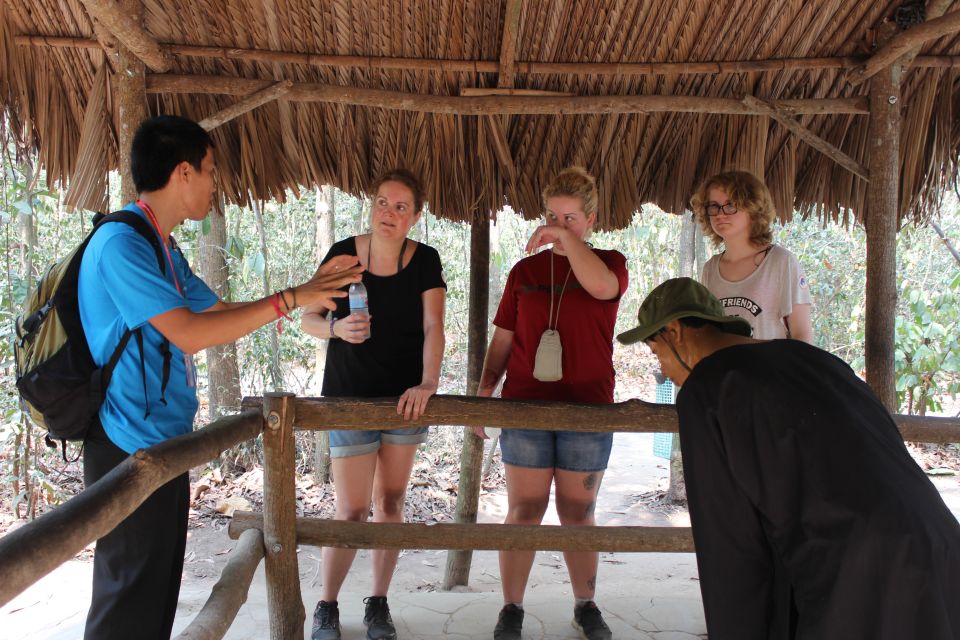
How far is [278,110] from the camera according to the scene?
3.92 m

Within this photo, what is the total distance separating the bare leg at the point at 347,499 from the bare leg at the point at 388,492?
2.0 inches

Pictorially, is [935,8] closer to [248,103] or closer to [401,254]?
[401,254]

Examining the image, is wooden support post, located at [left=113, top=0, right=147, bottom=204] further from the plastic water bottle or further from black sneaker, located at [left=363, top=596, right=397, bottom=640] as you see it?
black sneaker, located at [left=363, top=596, right=397, bottom=640]

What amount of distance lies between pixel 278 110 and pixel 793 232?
28.0 feet

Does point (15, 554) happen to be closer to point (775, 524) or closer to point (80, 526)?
point (80, 526)

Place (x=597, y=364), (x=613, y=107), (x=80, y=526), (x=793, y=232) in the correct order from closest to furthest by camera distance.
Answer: (x=80, y=526)
(x=597, y=364)
(x=613, y=107)
(x=793, y=232)

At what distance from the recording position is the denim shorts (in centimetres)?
271

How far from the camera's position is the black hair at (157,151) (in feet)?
6.17

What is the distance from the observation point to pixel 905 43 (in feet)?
10.7

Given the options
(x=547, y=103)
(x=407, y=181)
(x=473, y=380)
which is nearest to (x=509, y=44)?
(x=547, y=103)

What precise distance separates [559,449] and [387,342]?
0.76 metres

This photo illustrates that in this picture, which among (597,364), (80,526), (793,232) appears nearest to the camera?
(80,526)

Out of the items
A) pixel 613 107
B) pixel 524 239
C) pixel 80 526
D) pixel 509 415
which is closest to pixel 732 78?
pixel 613 107

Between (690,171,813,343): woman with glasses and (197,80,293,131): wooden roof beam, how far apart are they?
205cm
